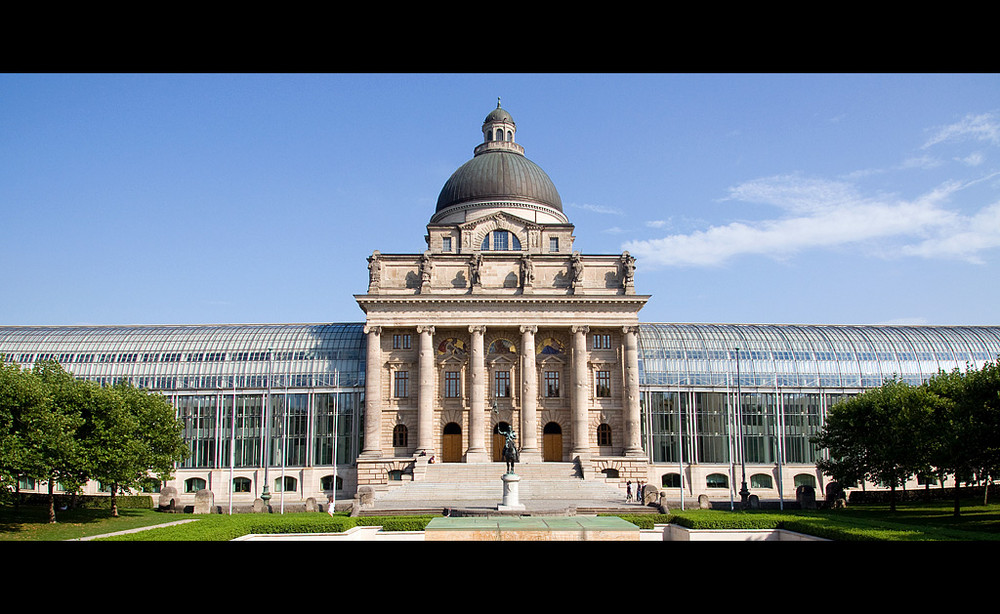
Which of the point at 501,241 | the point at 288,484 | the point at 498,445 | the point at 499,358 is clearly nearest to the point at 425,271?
the point at 501,241

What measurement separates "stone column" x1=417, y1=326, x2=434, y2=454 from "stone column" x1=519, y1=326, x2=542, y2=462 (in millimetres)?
8317

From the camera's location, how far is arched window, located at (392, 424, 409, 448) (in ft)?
236

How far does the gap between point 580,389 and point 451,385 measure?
478 inches

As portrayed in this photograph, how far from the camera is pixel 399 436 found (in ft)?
237

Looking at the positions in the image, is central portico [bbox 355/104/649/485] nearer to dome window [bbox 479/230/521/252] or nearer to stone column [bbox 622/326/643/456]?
stone column [bbox 622/326/643/456]

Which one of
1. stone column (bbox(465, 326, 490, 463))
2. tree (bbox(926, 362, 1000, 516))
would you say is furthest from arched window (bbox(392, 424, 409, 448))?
tree (bbox(926, 362, 1000, 516))

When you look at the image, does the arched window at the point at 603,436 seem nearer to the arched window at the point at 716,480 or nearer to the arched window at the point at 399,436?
the arched window at the point at 716,480

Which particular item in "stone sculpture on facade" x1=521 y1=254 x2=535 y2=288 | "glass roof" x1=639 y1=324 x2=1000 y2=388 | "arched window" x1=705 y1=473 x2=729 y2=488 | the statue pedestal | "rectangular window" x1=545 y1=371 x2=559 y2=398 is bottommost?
"arched window" x1=705 y1=473 x2=729 y2=488

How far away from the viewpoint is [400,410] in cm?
7212

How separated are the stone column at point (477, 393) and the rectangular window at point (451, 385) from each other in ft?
7.25

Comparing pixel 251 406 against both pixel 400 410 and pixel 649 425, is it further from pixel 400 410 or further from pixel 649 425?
pixel 649 425

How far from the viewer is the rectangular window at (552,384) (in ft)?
239
